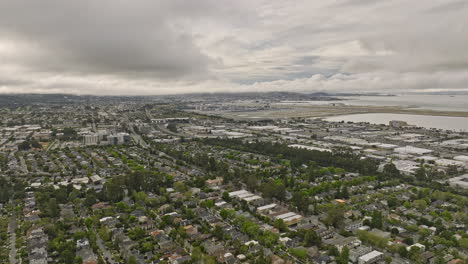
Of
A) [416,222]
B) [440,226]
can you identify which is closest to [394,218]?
[416,222]

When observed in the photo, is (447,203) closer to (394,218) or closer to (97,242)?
(394,218)

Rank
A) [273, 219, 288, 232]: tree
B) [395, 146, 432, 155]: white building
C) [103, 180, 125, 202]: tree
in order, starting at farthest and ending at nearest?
1. [395, 146, 432, 155]: white building
2. [103, 180, 125, 202]: tree
3. [273, 219, 288, 232]: tree

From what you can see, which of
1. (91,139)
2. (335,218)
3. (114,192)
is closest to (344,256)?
(335,218)

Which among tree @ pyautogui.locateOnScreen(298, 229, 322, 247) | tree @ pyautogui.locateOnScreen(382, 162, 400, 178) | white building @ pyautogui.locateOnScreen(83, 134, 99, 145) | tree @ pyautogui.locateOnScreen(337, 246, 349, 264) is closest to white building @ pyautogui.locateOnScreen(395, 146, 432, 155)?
tree @ pyautogui.locateOnScreen(382, 162, 400, 178)

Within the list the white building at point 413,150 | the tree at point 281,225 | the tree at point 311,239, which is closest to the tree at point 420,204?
the tree at point 311,239

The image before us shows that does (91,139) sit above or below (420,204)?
above

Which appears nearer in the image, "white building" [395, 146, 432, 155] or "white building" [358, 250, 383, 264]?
"white building" [358, 250, 383, 264]

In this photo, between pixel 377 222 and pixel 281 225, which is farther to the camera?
pixel 377 222

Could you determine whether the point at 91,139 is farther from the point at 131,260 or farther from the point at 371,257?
the point at 371,257

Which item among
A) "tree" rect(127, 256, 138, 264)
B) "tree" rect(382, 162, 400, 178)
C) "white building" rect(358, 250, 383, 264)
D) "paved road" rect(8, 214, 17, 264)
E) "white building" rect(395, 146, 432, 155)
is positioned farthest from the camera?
"white building" rect(395, 146, 432, 155)

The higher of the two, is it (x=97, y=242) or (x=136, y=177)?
(x=136, y=177)

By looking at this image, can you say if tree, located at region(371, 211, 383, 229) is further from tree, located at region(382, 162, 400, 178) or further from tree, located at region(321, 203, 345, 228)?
tree, located at region(382, 162, 400, 178)
